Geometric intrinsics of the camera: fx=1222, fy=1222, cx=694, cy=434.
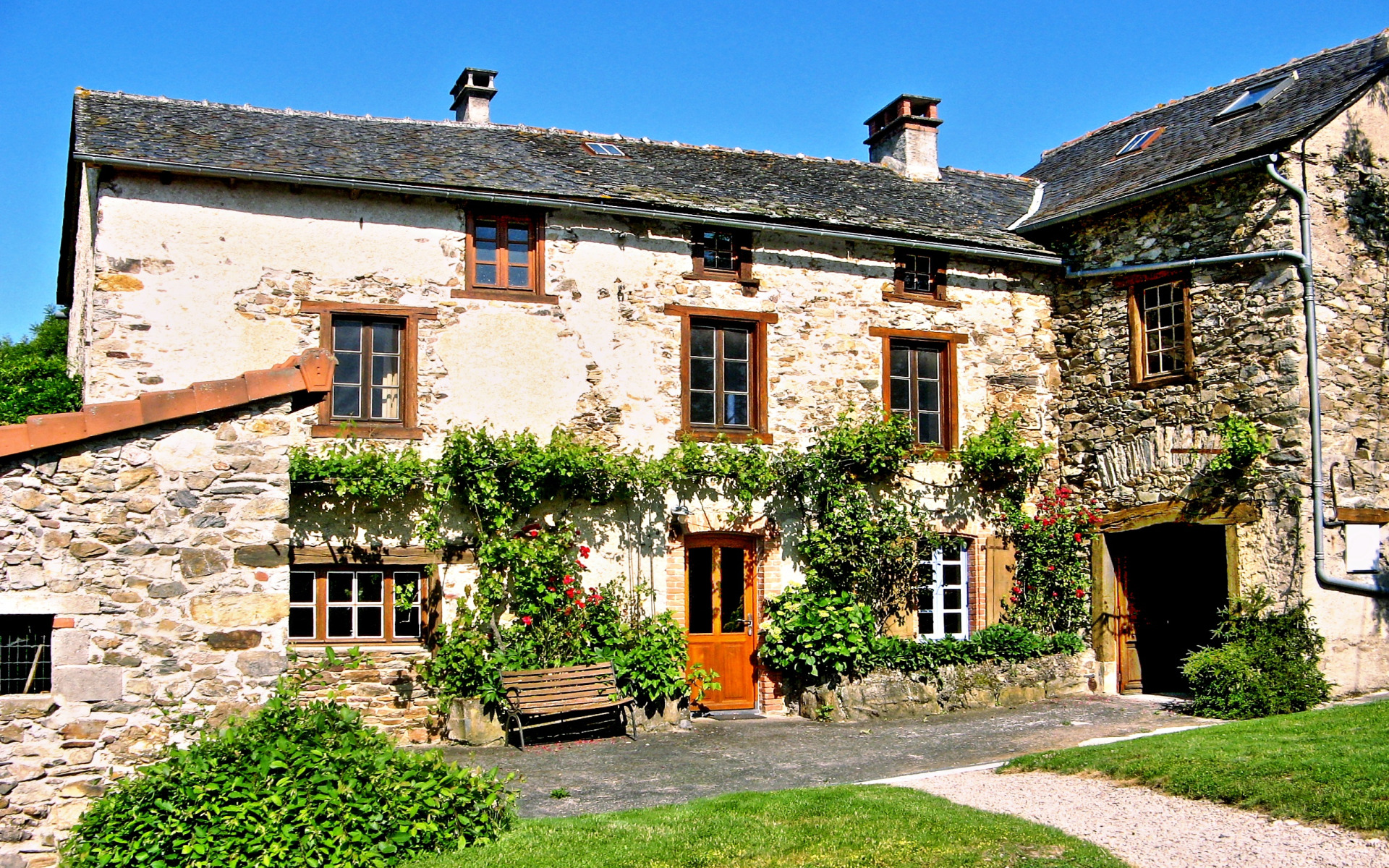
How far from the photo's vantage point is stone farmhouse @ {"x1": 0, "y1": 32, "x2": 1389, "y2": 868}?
12.1m

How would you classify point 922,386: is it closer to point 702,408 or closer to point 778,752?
point 702,408

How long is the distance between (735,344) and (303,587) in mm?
5458

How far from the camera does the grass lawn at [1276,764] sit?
7.45 metres

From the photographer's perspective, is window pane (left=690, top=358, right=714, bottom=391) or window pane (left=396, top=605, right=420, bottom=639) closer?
window pane (left=396, top=605, right=420, bottom=639)

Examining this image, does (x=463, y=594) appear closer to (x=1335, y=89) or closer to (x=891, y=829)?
(x=891, y=829)

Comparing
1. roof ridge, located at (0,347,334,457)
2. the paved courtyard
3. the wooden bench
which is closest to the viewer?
roof ridge, located at (0,347,334,457)

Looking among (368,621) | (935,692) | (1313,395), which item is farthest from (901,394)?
(368,621)

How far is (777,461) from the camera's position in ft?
45.5

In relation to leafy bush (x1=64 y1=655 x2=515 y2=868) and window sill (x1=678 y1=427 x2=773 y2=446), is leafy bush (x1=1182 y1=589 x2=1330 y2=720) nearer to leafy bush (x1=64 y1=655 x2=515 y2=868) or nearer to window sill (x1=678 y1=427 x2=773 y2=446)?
window sill (x1=678 y1=427 x2=773 y2=446)

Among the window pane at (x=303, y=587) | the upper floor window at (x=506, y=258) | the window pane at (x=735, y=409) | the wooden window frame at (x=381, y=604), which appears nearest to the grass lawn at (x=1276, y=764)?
the window pane at (x=735, y=409)

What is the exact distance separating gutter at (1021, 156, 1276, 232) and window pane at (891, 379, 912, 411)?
2.71 meters

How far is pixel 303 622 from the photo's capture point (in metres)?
12.1

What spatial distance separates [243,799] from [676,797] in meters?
3.46

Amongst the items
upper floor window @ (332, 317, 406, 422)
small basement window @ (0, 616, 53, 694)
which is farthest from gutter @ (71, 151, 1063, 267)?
small basement window @ (0, 616, 53, 694)
